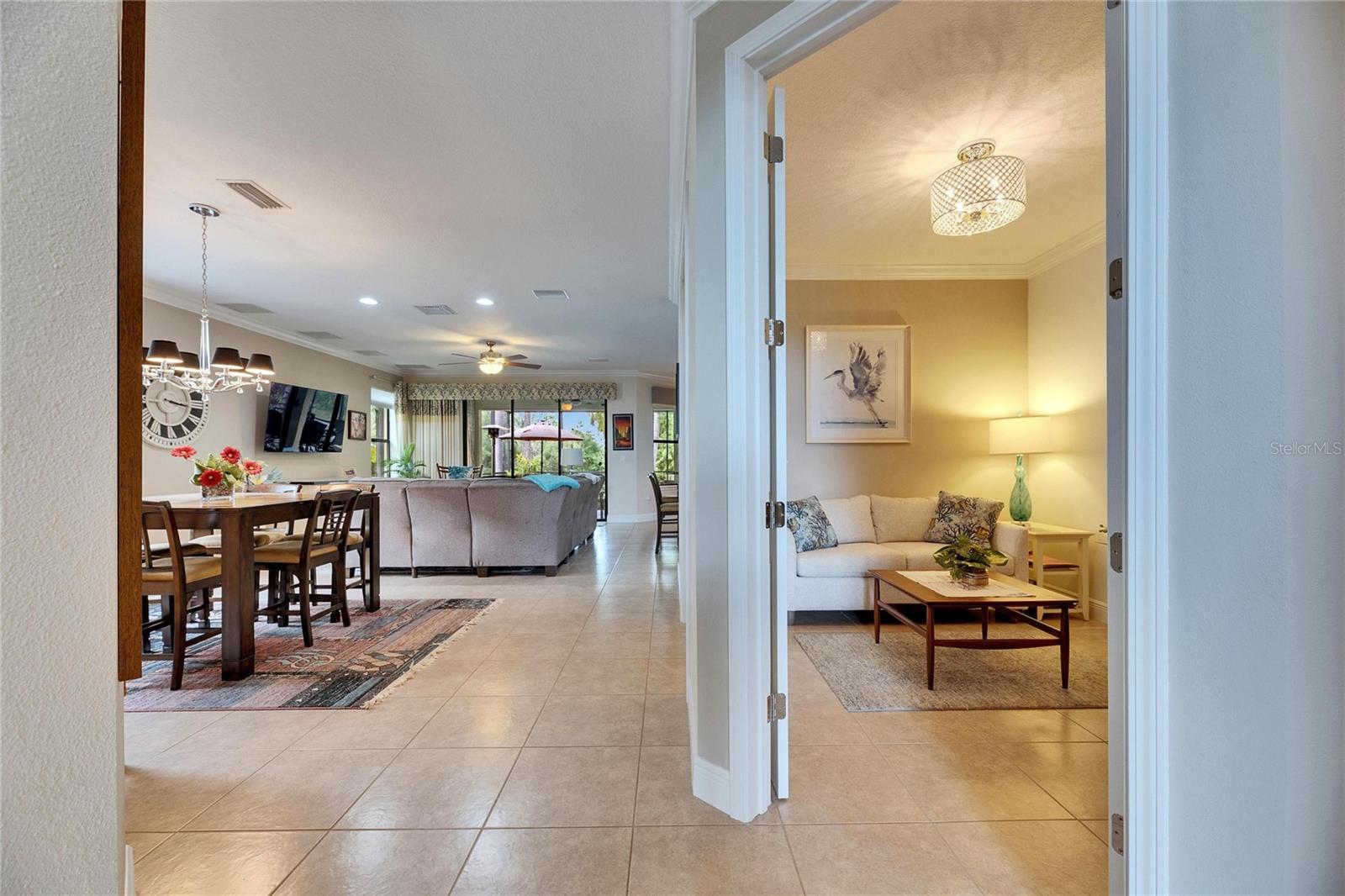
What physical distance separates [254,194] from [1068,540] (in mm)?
5852

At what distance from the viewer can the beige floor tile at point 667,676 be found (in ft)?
8.67

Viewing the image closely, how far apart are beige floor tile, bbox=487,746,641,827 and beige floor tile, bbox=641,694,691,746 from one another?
126mm

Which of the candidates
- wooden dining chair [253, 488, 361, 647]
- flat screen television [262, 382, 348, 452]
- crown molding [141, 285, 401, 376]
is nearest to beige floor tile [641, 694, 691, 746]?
wooden dining chair [253, 488, 361, 647]

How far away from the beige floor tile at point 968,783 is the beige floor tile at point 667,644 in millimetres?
1324

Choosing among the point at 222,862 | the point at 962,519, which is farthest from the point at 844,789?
the point at 962,519

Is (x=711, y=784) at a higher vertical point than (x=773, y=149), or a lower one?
lower

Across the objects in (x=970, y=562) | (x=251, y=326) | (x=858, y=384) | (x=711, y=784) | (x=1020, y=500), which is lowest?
(x=711, y=784)

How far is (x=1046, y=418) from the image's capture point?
4.11 metres

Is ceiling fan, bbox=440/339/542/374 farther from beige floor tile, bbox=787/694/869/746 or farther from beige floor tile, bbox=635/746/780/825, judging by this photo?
beige floor tile, bbox=635/746/780/825

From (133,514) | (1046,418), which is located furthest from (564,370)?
(133,514)

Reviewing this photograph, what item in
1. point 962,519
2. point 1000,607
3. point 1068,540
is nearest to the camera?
point 1000,607

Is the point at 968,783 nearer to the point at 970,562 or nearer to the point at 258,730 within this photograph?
the point at 970,562

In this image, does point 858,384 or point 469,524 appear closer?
point 858,384

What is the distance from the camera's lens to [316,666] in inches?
117
